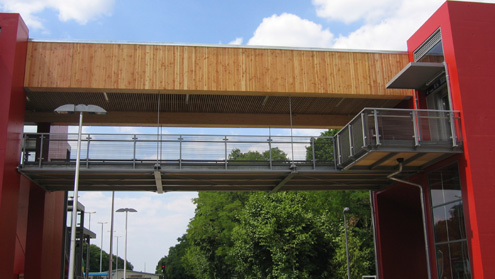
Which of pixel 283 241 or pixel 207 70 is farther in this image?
pixel 283 241

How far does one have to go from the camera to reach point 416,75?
731 inches

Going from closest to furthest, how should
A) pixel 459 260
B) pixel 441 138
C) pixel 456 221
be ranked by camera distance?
1. pixel 459 260
2. pixel 456 221
3. pixel 441 138

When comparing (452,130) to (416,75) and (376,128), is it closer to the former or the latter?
(376,128)

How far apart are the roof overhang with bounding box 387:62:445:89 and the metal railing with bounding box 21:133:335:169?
389cm

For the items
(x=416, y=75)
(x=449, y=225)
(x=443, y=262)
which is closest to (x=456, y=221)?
(x=449, y=225)

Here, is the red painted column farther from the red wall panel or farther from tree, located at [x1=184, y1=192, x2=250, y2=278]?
tree, located at [x1=184, y1=192, x2=250, y2=278]

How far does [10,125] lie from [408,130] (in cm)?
1362

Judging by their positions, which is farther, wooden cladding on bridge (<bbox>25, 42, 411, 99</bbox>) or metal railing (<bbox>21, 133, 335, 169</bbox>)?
wooden cladding on bridge (<bbox>25, 42, 411, 99</bbox>)

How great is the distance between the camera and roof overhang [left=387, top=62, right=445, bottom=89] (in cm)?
1777

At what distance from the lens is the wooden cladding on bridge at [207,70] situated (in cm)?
1925

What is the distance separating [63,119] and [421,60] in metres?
15.6

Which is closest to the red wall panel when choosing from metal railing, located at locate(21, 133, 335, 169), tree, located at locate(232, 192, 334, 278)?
metal railing, located at locate(21, 133, 335, 169)

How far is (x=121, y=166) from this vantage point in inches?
736

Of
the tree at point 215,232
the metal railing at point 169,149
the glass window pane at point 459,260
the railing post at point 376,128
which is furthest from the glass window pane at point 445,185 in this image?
the tree at point 215,232
